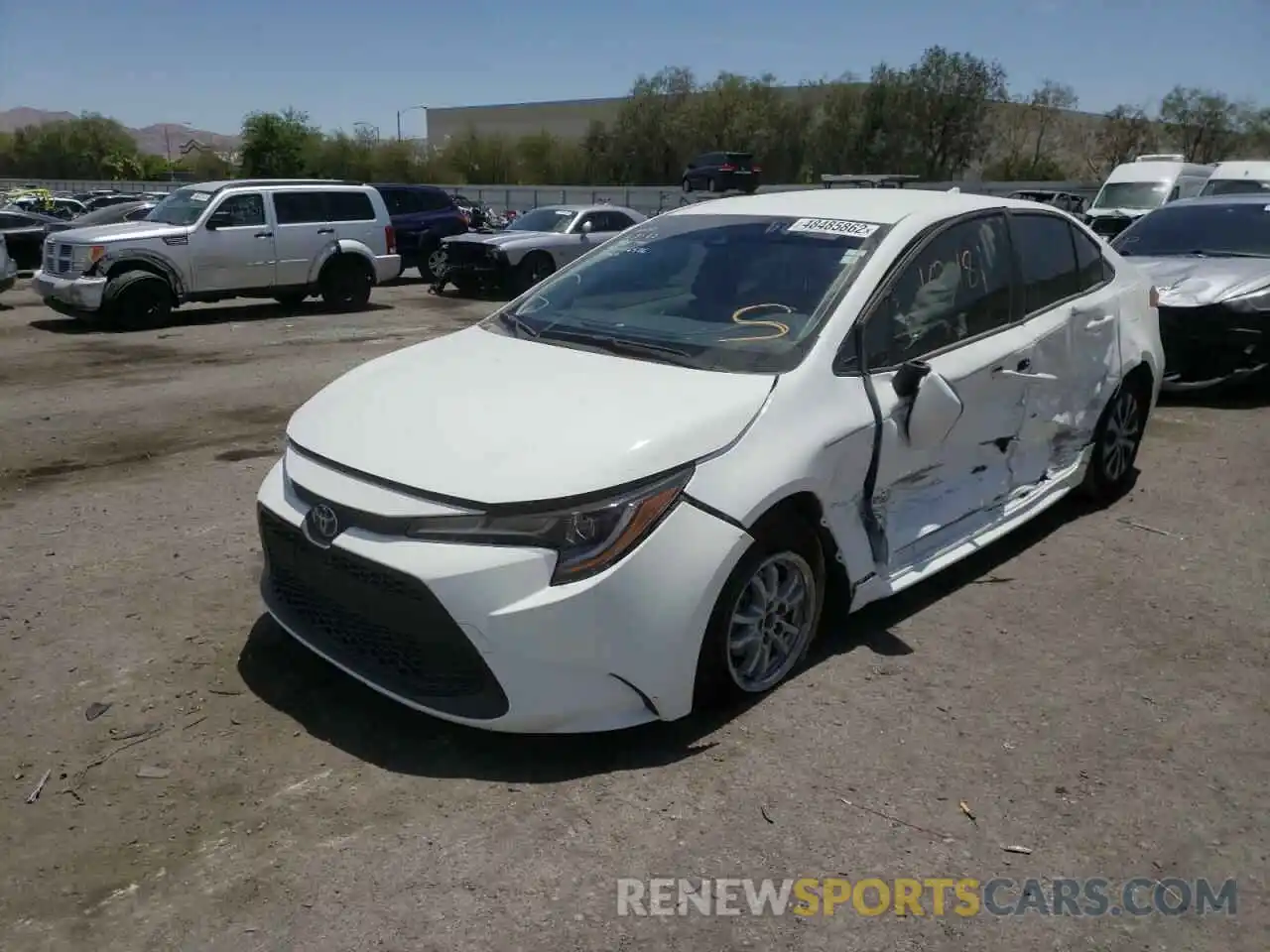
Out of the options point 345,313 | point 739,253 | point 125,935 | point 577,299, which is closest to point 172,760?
point 125,935

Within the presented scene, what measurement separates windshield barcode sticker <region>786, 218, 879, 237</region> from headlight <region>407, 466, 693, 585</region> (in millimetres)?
1803

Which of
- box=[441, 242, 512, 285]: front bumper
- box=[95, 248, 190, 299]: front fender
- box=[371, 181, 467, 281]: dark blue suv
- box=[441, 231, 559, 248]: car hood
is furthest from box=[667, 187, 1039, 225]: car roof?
box=[371, 181, 467, 281]: dark blue suv

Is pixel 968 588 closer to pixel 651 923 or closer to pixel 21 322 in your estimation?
pixel 651 923

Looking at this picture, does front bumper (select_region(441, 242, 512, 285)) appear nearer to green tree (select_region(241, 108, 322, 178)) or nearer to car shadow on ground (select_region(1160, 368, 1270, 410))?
car shadow on ground (select_region(1160, 368, 1270, 410))

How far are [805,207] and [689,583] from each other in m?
2.21

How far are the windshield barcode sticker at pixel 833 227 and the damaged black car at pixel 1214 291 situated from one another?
4044 mm

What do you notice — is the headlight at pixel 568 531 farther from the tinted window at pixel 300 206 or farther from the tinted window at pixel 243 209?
the tinted window at pixel 300 206

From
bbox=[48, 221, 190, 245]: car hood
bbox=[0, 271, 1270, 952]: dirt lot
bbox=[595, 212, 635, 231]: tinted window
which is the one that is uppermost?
bbox=[48, 221, 190, 245]: car hood

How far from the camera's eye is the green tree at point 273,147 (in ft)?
234

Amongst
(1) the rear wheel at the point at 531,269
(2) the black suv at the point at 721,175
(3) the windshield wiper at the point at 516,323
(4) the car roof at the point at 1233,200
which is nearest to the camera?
(3) the windshield wiper at the point at 516,323

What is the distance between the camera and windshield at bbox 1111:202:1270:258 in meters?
8.90

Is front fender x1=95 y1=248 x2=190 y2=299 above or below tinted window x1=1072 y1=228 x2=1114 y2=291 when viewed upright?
below

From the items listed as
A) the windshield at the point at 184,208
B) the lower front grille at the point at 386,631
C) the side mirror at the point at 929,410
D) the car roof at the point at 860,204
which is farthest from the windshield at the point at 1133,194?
the lower front grille at the point at 386,631

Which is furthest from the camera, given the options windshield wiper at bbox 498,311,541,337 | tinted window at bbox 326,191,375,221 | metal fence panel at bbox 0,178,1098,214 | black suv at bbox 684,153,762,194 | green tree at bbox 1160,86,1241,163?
green tree at bbox 1160,86,1241,163
